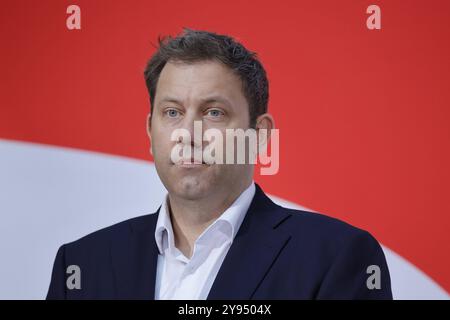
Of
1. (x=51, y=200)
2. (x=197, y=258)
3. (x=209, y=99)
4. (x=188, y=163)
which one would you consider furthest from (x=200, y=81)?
(x=51, y=200)

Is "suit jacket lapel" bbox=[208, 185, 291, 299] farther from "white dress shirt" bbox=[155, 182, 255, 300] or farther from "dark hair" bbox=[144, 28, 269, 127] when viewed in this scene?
"dark hair" bbox=[144, 28, 269, 127]

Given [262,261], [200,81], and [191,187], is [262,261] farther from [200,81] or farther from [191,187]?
[200,81]

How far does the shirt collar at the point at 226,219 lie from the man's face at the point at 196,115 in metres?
0.05

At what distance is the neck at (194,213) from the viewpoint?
1834 millimetres

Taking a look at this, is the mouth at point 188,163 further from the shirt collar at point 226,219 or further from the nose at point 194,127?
the shirt collar at point 226,219

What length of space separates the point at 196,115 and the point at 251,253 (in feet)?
1.32

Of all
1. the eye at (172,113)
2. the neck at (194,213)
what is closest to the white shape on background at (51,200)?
the neck at (194,213)

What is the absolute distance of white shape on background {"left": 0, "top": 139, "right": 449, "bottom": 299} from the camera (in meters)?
2.55

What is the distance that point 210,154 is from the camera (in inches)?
69.9

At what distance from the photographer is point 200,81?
1.80 metres
